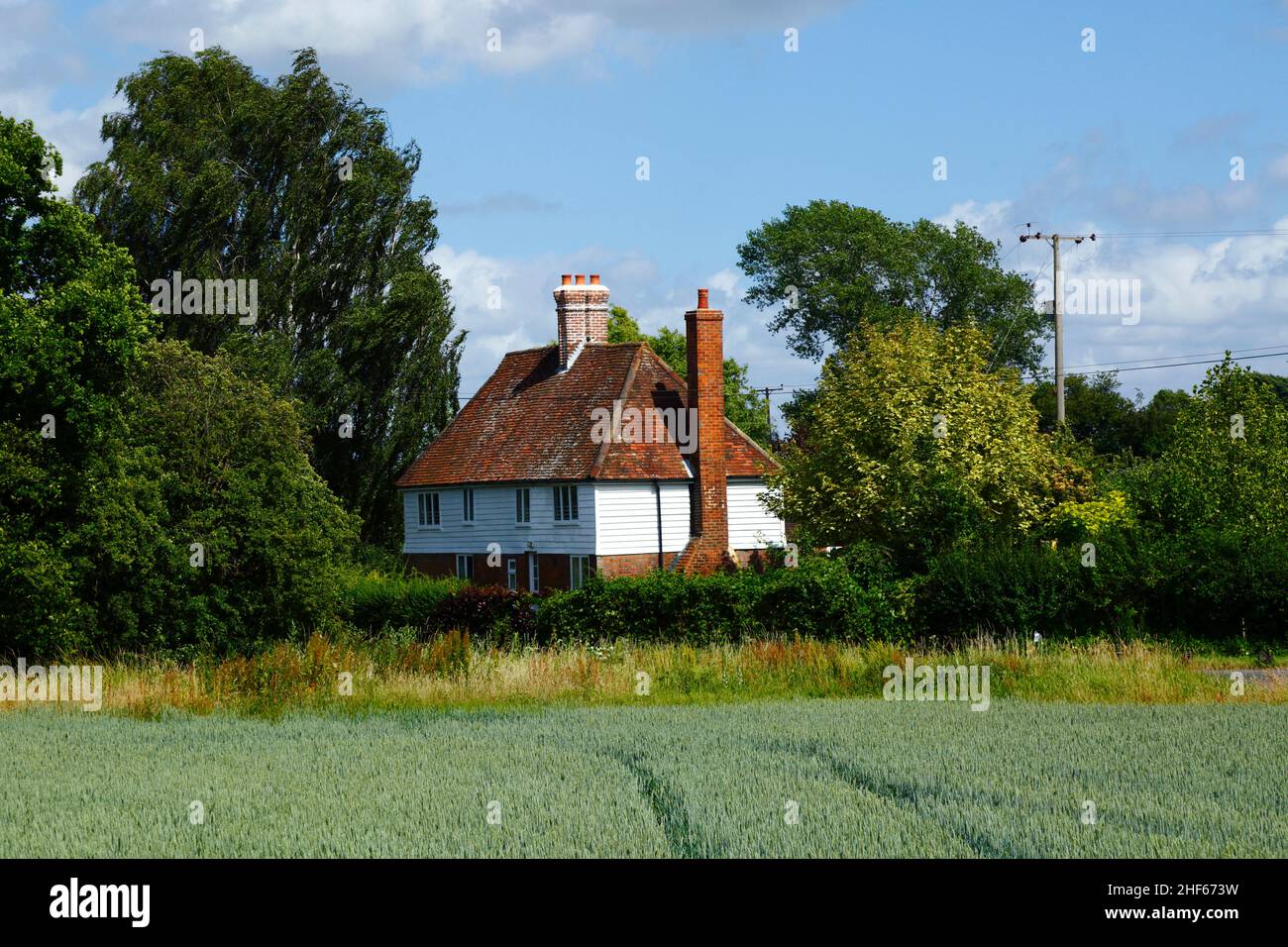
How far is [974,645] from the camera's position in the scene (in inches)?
1028

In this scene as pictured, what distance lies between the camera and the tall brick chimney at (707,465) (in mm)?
48062

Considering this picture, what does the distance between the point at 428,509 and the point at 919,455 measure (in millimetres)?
26886

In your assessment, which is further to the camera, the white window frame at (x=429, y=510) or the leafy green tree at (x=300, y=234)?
the white window frame at (x=429, y=510)

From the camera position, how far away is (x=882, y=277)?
262 feet

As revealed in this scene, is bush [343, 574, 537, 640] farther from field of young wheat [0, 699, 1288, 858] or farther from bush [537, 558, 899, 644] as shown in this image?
field of young wheat [0, 699, 1288, 858]

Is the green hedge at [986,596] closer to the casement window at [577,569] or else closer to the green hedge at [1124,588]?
the green hedge at [1124,588]

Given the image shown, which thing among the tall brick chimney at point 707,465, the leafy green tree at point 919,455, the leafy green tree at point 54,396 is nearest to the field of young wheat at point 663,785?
the leafy green tree at point 54,396

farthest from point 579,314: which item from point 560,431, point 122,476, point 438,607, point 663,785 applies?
point 663,785

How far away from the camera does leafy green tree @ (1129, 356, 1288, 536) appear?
104 ft

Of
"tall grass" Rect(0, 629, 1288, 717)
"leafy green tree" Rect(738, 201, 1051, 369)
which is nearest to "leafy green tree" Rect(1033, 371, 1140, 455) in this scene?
"leafy green tree" Rect(738, 201, 1051, 369)

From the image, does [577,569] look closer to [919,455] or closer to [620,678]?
[919,455]

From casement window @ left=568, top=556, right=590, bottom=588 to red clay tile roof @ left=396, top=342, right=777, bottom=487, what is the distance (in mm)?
2936

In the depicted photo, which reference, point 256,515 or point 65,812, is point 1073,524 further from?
point 65,812

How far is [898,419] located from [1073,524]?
5526 millimetres
